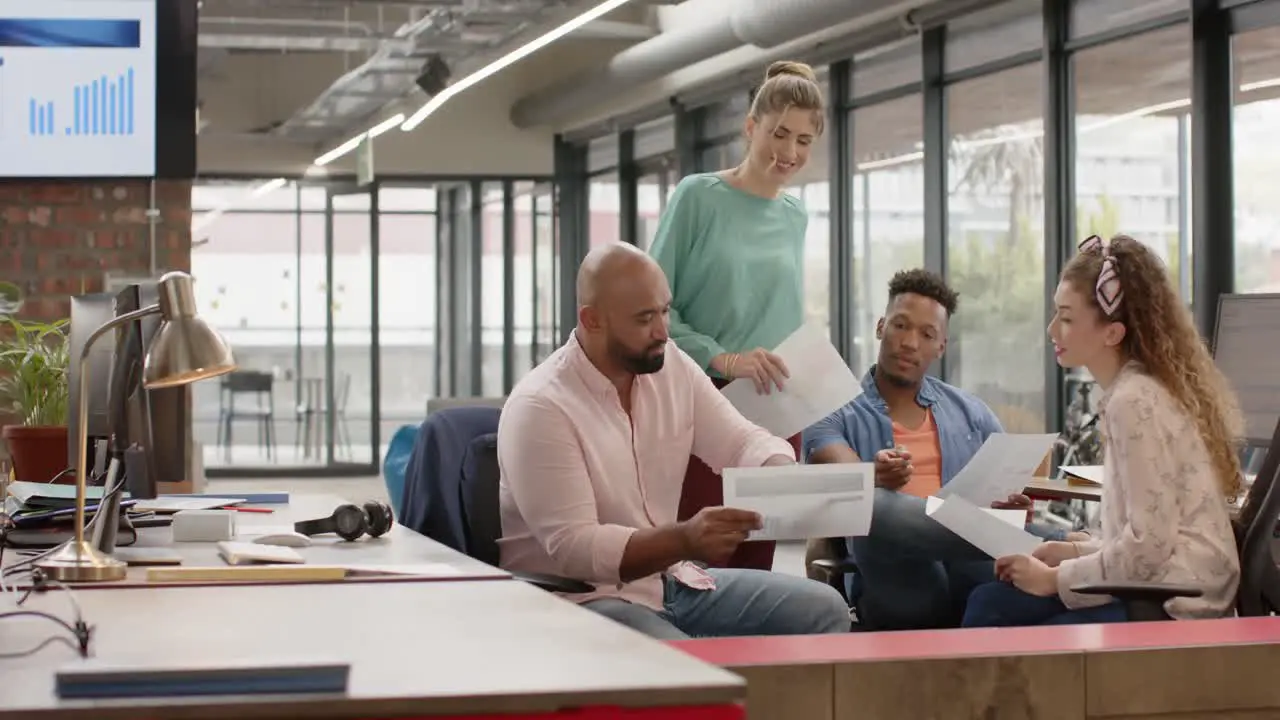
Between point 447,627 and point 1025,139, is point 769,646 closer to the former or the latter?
point 447,627

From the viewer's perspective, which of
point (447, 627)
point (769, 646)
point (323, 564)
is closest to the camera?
point (447, 627)

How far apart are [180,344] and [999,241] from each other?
7240 millimetres

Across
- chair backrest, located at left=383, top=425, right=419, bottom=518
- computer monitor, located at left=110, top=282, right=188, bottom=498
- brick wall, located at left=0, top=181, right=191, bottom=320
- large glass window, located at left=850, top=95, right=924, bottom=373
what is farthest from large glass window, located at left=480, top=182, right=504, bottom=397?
computer monitor, located at left=110, top=282, right=188, bottom=498

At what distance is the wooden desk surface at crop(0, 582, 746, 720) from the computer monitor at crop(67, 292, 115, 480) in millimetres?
1211

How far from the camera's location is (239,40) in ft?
40.8

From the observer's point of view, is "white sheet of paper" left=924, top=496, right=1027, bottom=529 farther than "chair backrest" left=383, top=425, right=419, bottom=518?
No

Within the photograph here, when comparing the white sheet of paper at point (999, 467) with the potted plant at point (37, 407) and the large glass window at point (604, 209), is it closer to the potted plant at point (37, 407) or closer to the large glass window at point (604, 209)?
the potted plant at point (37, 407)

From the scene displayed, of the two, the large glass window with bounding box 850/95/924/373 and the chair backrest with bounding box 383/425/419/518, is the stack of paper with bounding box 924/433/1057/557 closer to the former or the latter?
the chair backrest with bounding box 383/425/419/518

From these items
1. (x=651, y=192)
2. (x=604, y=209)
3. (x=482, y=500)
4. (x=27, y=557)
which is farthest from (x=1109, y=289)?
(x=604, y=209)

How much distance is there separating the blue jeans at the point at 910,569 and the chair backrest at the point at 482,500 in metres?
0.97

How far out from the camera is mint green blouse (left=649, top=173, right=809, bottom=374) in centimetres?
411

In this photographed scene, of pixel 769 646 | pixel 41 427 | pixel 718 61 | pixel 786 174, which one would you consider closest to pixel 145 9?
Answer: pixel 41 427

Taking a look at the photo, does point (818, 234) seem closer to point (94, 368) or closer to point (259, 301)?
point (259, 301)

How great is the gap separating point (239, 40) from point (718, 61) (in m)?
3.55
